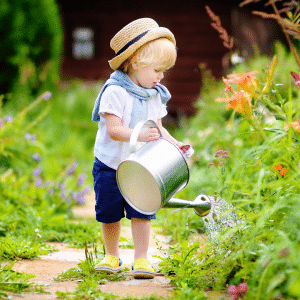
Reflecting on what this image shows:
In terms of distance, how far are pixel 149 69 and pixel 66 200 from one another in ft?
5.68

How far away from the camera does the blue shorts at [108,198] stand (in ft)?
7.30

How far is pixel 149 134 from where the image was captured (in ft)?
6.54

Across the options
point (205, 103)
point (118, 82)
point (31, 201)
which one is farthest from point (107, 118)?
point (205, 103)

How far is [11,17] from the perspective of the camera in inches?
255

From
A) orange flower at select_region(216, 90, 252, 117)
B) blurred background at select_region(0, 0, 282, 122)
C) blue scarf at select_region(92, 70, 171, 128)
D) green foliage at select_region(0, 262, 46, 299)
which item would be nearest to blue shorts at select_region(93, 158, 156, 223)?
blue scarf at select_region(92, 70, 171, 128)

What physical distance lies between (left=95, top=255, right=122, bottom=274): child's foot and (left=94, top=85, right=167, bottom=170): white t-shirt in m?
0.45

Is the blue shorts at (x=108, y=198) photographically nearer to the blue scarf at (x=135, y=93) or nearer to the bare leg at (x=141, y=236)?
the bare leg at (x=141, y=236)

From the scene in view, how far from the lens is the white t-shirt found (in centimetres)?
215

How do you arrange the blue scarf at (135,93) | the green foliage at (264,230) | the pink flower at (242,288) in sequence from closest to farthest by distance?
1. the green foliage at (264,230)
2. the pink flower at (242,288)
3. the blue scarf at (135,93)

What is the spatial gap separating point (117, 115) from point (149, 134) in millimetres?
225

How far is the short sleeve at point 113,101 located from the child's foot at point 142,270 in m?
0.71

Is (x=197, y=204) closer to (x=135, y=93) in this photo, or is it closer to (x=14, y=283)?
(x=135, y=93)

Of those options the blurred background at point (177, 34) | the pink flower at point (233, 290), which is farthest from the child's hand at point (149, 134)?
the blurred background at point (177, 34)

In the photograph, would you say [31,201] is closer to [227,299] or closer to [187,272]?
[187,272]
